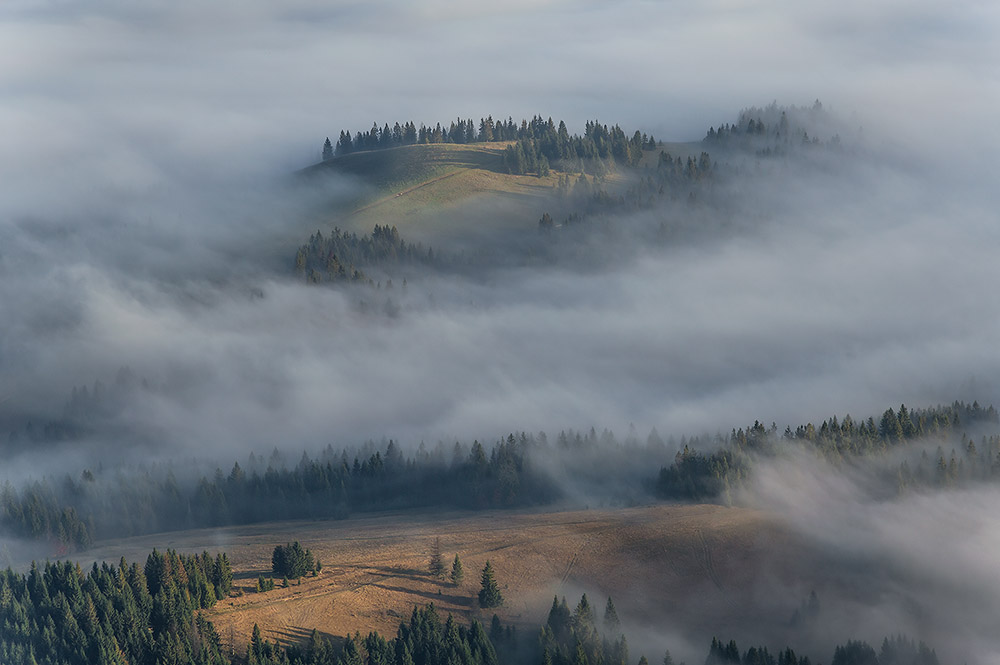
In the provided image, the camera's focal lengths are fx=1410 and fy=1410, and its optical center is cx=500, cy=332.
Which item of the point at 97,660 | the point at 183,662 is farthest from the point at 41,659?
the point at 183,662

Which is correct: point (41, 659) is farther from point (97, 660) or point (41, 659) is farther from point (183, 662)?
point (183, 662)
